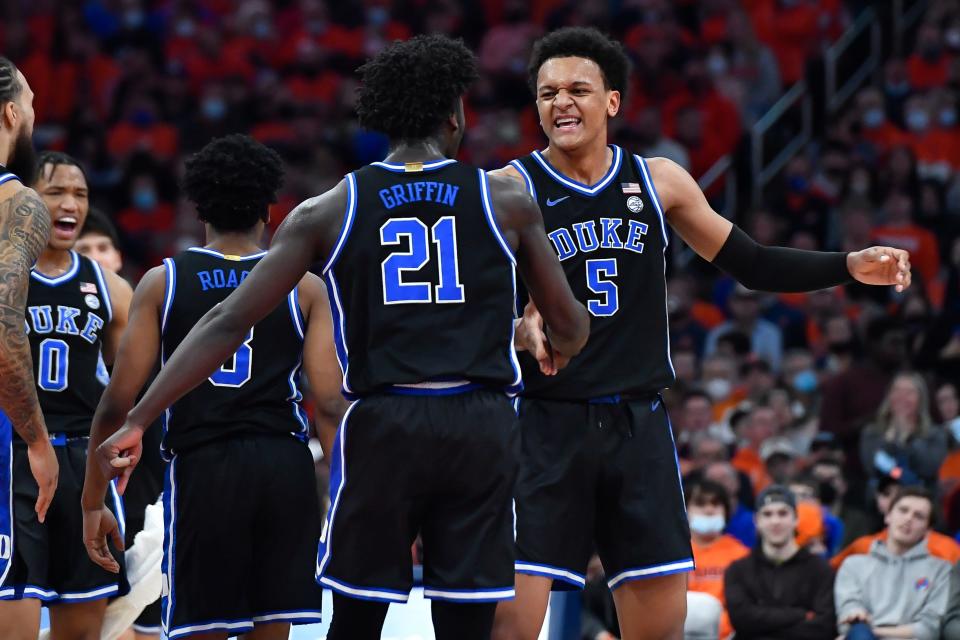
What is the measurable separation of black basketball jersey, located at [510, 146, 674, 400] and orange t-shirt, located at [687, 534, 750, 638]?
3.86 m

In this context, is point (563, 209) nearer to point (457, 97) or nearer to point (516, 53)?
point (457, 97)

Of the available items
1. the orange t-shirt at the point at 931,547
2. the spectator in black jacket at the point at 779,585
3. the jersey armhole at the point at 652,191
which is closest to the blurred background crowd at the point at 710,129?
the orange t-shirt at the point at 931,547

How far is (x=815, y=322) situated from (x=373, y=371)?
902cm

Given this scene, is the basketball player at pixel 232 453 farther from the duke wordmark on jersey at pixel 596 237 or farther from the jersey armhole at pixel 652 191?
the jersey armhole at pixel 652 191

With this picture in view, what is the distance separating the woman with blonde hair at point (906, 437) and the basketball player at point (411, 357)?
5.65 m

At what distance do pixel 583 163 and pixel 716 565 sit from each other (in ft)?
14.1

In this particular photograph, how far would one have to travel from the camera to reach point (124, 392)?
16.9 ft

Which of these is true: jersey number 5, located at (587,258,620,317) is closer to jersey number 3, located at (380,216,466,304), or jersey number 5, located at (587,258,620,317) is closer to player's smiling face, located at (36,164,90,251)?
jersey number 3, located at (380,216,466,304)

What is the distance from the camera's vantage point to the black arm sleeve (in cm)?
557

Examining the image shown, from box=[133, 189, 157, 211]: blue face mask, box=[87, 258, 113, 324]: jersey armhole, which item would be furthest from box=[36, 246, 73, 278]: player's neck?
box=[133, 189, 157, 211]: blue face mask

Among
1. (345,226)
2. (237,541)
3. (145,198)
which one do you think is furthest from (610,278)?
(145,198)

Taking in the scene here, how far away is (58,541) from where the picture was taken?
5824 millimetres

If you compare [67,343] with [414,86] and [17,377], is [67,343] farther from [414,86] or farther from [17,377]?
[414,86]

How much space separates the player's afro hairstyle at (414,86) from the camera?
4.47 m
